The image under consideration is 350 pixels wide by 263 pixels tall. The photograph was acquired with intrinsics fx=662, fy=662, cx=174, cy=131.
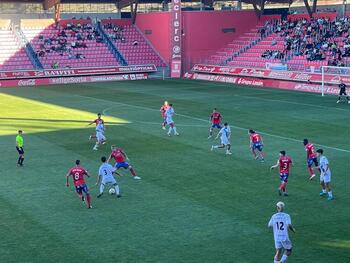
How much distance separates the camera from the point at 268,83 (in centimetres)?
6278

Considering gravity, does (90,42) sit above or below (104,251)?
above

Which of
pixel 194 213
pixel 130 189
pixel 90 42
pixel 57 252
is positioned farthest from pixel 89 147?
pixel 90 42

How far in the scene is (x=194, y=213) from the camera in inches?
825

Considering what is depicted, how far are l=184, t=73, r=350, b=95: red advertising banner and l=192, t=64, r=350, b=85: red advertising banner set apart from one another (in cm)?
41

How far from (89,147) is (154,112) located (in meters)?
13.5

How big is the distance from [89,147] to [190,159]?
5940mm

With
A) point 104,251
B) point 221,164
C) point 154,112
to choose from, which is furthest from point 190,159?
point 154,112

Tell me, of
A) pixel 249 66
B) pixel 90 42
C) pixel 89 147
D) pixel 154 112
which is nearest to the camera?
pixel 89 147

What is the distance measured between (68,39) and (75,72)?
26.3 ft

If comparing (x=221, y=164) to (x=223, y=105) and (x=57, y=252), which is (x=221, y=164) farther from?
(x=223, y=105)

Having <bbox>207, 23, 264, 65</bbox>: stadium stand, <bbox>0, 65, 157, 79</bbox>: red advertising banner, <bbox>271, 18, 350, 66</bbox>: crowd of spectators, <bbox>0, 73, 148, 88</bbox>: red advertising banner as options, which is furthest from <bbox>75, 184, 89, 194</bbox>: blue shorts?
<bbox>207, 23, 264, 65</bbox>: stadium stand

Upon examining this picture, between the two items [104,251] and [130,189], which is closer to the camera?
[104,251]

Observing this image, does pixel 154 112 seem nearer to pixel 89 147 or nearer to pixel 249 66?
pixel 89 147

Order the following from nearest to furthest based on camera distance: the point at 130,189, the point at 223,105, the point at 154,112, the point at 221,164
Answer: the point at 130,189
the point at 221,164
the point at 154,112
the point at 223,105
